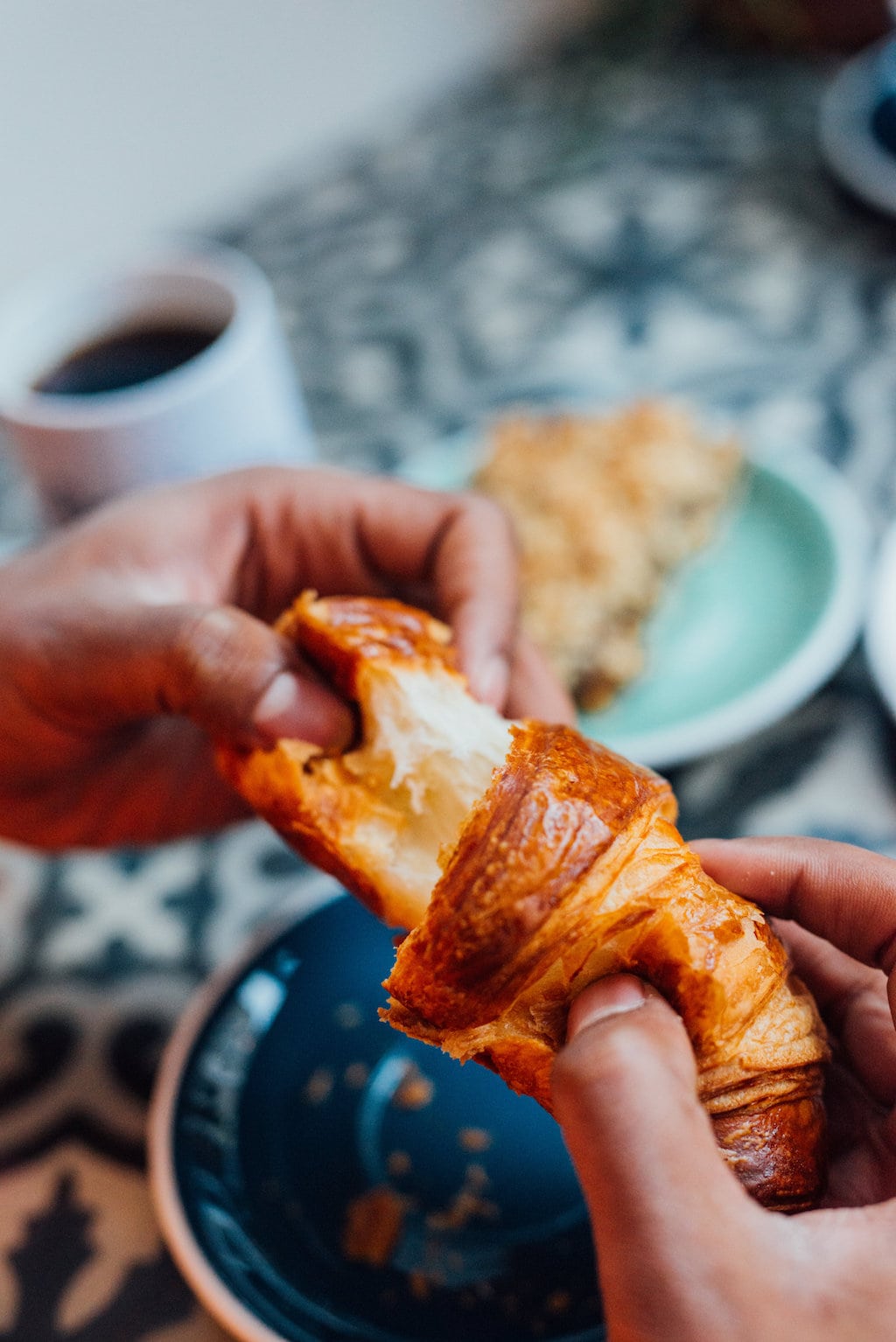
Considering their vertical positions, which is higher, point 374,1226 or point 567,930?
point 567,930

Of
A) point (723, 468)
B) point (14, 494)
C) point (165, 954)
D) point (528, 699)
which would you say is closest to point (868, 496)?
point (723, 468)

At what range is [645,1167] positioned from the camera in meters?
0.40

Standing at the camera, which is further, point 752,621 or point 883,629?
point 752,621

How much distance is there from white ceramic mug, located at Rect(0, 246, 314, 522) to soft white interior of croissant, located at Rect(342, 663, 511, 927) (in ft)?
1.48

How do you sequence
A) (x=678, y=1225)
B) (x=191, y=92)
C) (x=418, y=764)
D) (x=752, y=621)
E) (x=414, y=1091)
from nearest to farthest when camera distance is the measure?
(x=678, y=1225) < (x=418, y=764) < (x=414, y=1091) < (x=752, y=621) < (x=191, y=92)

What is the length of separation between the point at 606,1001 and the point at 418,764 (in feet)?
0.59

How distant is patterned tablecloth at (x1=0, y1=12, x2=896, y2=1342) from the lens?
783mm

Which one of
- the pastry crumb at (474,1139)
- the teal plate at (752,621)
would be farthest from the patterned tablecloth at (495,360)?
the pastry crumb at (474,1139)

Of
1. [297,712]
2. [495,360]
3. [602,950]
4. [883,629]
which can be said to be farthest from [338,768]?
Answer: [495,360]

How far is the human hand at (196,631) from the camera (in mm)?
669

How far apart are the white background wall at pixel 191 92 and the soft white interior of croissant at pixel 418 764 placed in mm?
1415

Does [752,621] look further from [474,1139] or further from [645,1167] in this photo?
[645,1167]

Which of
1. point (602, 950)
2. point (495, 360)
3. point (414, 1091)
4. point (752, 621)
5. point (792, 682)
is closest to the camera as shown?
point (602, 950)

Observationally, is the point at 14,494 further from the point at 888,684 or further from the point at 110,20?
the point at 888,684
